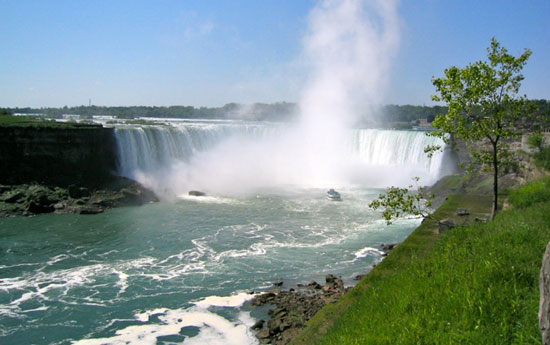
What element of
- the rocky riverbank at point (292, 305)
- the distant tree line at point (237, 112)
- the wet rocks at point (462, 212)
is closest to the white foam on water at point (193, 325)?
the rocky riverbank at point (292, 305)

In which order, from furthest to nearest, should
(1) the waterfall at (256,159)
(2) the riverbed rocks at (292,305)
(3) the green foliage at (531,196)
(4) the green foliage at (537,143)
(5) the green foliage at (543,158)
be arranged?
(1) the waterfall at (256,159), (4) the green foliage at (537,143), (5) the green foliage at (543,158), (3) the green foliage at (531,196), (2) the riverbed rocks at (292,305)

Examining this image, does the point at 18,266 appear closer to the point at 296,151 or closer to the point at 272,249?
the point at 272,249

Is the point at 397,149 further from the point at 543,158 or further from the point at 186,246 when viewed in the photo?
the point at 186,246

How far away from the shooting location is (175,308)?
10.8 meters

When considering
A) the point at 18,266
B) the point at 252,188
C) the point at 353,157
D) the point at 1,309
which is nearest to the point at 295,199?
the point at 252,188

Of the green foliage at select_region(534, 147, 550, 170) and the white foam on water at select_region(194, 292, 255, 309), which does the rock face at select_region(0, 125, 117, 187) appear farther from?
the green foliage at select_region(534, 147, 550, 170)

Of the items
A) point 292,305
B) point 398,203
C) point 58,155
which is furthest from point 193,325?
point 58,155

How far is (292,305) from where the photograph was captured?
10695 mm

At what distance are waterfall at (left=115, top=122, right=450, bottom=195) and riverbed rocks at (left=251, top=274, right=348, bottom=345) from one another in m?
17.0

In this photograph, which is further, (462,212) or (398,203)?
(462,212)

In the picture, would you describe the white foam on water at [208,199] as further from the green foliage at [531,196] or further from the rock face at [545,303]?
the rock face at [545,303]

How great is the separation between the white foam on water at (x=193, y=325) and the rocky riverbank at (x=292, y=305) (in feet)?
1.26

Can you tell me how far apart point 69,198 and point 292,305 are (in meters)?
17.2

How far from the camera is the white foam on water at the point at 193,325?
925 cm
